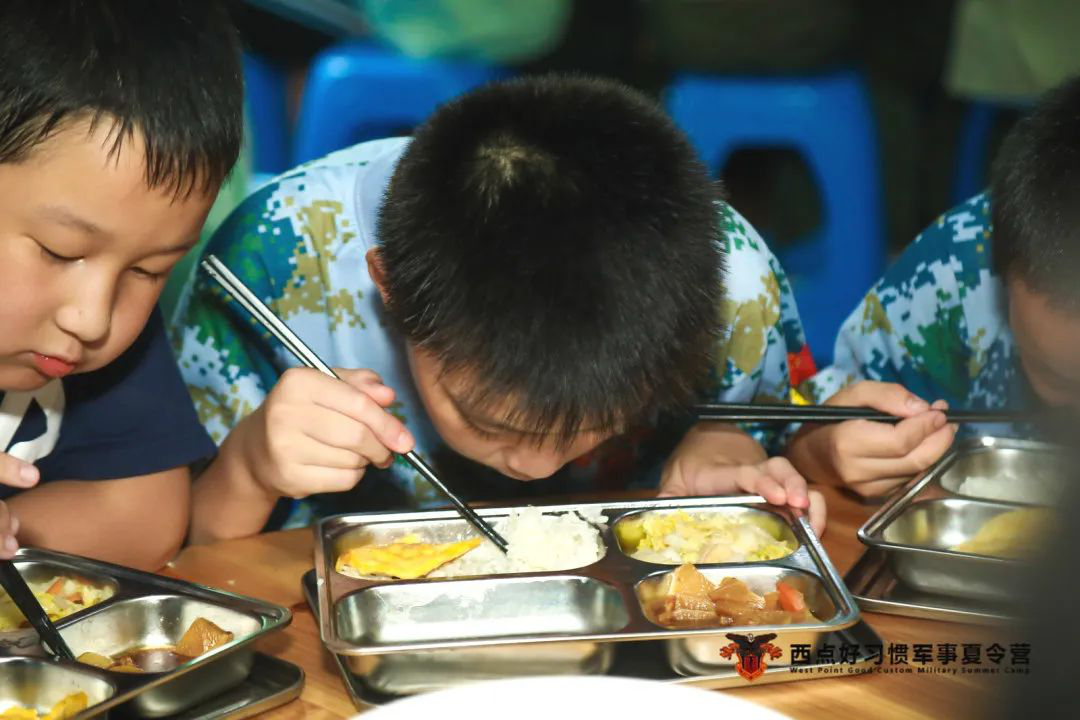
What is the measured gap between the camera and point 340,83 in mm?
3385

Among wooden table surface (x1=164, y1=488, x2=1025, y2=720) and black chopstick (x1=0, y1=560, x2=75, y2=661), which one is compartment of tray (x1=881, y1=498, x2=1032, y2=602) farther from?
black chopstick (x1=0, y1=560, x2=75, y2=661)

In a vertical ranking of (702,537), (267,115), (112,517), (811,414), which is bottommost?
(112,517)

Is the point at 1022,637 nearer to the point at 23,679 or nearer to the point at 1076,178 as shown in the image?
the point at 23,679

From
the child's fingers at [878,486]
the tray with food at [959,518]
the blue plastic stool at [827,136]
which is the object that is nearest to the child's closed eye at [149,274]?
the tray with food at [959,518]

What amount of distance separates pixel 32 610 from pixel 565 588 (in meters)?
0.54

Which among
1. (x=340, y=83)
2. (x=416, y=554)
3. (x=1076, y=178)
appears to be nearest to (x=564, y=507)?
(x=416, y=554)

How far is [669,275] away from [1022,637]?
0.84 metres

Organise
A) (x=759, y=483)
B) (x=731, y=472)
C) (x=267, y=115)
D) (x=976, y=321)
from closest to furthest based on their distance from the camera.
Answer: (x=759, y=483), (x=731, y=472), (x=976, y=321), (x=267, y=115)

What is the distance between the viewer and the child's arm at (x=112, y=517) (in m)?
1.45

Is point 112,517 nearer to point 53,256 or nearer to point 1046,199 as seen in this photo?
point 53,256

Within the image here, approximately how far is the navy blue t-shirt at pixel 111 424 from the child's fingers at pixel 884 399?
94cm

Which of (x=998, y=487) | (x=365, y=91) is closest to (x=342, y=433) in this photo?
(x=998, y=487)

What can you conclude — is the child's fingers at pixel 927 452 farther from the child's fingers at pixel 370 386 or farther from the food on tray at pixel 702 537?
the child's fingers at pixel 370 386

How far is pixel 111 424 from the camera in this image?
1558mm
